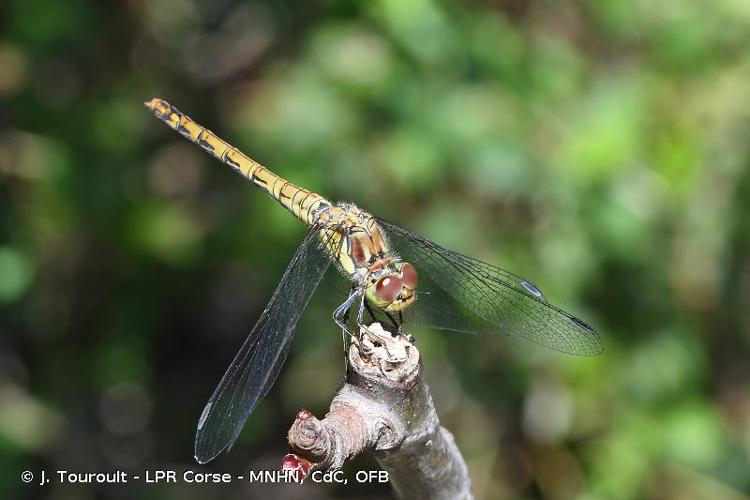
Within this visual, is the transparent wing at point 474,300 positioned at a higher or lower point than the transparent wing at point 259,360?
higher

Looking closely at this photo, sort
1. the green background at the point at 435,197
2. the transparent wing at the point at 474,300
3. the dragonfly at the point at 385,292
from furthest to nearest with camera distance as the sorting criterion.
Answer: the green background at the point at 435,197 < the transparent wing at the point at 474,300 < the dragonfly at the point at 385,292

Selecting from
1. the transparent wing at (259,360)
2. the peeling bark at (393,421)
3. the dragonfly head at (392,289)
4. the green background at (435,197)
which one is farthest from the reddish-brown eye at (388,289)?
the green background at (435,197)

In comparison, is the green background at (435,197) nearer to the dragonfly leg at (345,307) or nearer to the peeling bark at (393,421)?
the dragonfly leg at (345,307)

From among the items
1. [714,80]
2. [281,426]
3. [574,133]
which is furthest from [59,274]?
[714,80]

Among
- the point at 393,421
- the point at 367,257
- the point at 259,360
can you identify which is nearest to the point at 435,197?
the point at 367,257

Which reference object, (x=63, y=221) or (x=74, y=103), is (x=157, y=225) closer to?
(x=63, y=221)

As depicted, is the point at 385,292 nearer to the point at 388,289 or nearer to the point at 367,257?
the point at 388,289
